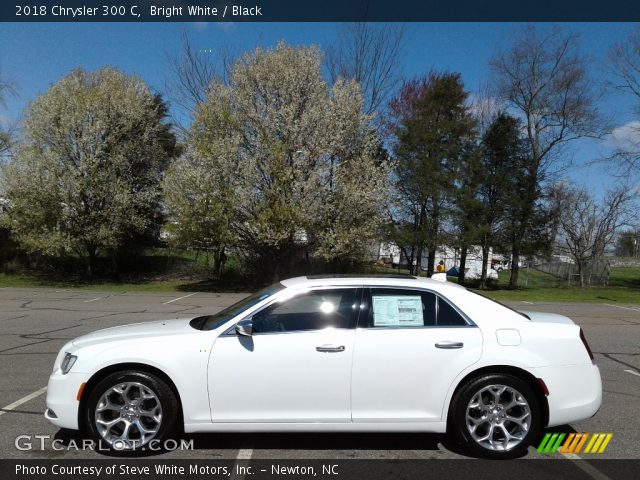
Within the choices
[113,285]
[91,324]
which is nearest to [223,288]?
[113,285]

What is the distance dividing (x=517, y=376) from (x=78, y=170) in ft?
84.5

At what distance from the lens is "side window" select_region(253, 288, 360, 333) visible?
14.4 ft

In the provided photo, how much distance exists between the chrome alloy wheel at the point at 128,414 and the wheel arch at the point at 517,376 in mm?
2389

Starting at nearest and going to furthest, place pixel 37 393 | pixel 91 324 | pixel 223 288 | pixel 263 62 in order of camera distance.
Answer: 1. pixel 37 393
2. pixel 91 324
3. pixel 263 62
4. pixel 223 288

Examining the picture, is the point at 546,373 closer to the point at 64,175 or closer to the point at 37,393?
the point at 37,393

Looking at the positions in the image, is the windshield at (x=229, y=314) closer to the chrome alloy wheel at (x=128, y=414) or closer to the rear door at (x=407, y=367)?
the chrome alloy wheel at (x=128, y=414)

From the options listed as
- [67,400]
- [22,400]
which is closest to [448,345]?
[67,400]

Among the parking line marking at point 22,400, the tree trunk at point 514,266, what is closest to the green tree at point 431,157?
the tree trunk at point 514,266

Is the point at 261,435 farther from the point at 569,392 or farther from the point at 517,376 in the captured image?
the point at 569,392

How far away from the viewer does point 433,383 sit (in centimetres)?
422

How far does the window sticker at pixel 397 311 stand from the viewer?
442 centimetres

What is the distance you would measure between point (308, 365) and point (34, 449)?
7.79ft
